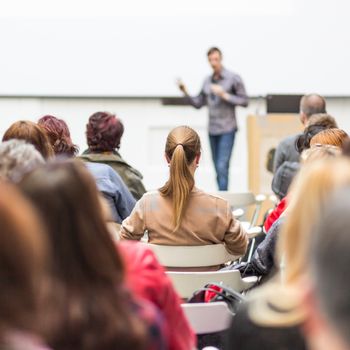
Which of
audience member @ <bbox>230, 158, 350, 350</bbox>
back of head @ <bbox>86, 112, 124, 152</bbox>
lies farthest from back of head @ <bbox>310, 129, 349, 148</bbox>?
audience member @ <bbox>230, 158, 350, 350</bbox>

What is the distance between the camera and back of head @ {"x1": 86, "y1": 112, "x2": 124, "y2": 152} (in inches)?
217

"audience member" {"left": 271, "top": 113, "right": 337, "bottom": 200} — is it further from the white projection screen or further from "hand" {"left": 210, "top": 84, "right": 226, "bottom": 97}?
the white projection screen

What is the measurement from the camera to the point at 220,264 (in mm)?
4164

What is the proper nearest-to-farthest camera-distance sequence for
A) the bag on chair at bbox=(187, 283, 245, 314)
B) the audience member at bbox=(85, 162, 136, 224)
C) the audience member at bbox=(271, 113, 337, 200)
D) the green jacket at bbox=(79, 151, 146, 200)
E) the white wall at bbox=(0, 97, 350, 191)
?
the bag on chair at bbox=(187, 283, 245, 314) < the audience member at bbox=(85, 162, 136, 224) < the green jacket at bbox=(79, 151, 146, 200) < the audience member at bbox=(271, 113, 337, 200) < the white wall at bbox=(0, 97, 350, 191)

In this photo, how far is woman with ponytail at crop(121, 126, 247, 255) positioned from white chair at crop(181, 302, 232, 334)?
1.28 meters

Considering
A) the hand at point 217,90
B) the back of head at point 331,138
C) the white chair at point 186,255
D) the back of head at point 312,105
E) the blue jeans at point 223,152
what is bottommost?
the blue jeans at point 223,152

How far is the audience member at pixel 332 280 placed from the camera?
1258 millimetres

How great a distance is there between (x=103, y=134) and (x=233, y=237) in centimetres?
151

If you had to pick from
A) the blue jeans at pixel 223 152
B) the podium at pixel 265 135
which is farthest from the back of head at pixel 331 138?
the blue jeans at pixel 223 152

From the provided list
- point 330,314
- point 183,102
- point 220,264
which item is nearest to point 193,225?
point 220,264

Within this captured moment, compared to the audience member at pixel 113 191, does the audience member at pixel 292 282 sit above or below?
above

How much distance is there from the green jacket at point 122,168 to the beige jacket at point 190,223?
3.95ft

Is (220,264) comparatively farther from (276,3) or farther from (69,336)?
(276,3)

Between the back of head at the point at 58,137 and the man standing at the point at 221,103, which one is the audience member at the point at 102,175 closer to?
the back of head at the point at 58,137
